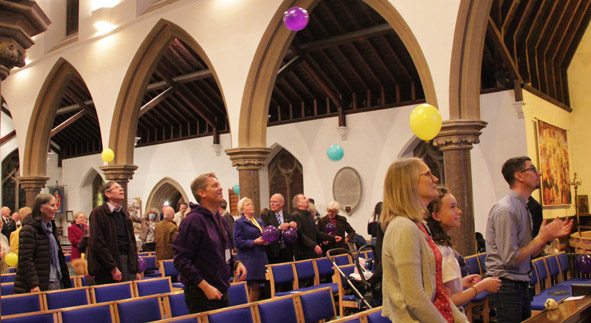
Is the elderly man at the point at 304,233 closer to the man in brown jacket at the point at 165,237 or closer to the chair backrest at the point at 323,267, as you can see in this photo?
the chair backrest at the point at 323,267

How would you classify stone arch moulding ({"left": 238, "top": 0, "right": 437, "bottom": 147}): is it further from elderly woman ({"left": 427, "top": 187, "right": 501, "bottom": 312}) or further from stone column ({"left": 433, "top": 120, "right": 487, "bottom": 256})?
elderly woman ({"left": 427, "top": 187, "right": 501, "bottom": 312})

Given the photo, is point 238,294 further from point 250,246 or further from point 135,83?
point 135,83

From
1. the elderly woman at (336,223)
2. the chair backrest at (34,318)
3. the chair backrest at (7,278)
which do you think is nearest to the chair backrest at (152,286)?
the chair backrest at (34,318)

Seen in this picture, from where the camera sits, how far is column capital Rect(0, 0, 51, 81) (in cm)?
253

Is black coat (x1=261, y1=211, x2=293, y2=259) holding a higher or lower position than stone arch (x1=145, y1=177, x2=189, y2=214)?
lower

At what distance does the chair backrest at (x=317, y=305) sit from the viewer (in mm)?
4098

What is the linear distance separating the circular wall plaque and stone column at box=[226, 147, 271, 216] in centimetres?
459

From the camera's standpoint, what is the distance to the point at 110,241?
4.95 meters

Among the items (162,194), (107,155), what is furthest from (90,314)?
(162,194)

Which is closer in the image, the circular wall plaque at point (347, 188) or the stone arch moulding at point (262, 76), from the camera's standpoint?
the stone arch moulding at point (262, 76)

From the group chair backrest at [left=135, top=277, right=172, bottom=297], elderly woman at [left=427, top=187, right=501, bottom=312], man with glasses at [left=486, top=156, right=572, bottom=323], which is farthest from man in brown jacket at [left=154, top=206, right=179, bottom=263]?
elderly woman at [left=427, top=187, right=501, bottom=312]

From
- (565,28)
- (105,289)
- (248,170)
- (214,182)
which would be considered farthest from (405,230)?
(565,28)

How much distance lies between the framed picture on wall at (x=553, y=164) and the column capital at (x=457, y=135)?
190 inches

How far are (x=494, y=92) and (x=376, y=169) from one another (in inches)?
125
